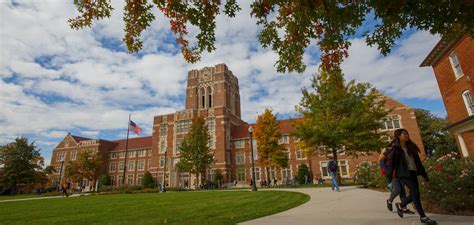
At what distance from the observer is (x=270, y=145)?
106ft

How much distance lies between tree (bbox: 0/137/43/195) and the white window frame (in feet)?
193

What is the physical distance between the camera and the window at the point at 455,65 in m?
19.2

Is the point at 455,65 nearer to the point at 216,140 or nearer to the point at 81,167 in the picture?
the point at 216,140

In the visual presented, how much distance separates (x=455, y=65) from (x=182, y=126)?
39163mm

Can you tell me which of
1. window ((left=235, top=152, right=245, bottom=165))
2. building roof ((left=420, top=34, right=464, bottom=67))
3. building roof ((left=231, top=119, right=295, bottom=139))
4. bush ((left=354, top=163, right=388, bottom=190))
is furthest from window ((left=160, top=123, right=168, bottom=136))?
building roof ((left=420, top=34, right=464, bottom=67))

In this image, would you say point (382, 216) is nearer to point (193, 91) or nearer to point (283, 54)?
point (283, 54)

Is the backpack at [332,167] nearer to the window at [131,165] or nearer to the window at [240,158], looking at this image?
the window at [240,158]

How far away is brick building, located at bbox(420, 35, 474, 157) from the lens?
1758 centimetres

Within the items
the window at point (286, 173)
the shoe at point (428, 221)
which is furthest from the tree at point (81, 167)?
the shoe at point (428, 221)

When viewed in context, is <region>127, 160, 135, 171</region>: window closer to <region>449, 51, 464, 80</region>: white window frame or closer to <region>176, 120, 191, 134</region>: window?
<region>176, 120, 191, 134</region>: window

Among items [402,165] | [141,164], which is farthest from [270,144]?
[141,164]

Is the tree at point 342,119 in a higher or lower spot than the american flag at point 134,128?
lower

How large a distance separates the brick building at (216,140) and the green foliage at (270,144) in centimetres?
595

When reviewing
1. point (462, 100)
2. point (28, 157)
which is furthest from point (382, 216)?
point (28, 157)
